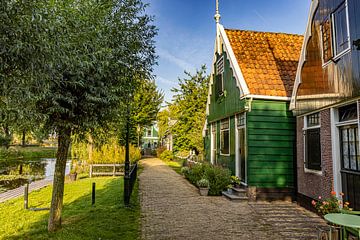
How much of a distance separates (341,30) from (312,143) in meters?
3.39

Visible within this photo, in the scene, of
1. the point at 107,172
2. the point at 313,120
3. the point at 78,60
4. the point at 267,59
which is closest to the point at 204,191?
the point at 313,120

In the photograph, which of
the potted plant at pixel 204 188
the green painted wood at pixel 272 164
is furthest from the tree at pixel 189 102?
the green painted wood at pixel 272 164

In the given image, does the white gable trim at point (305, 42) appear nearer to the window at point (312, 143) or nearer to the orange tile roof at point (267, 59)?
the orange tile roof at point (267, 59)

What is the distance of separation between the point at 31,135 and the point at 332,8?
799 cm

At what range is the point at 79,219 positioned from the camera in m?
6.79

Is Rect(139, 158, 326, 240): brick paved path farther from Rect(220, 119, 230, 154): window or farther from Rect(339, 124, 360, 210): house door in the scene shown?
Rect(220, 119, 230, 154): window

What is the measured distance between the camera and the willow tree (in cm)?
292

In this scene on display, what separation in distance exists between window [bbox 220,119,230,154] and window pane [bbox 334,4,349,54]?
20.5 feet

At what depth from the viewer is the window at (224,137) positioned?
11836 millimetres

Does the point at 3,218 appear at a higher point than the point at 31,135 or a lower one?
lower

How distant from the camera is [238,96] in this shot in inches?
397

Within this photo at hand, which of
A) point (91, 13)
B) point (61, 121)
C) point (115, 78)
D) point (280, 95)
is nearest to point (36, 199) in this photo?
point (61, 121)

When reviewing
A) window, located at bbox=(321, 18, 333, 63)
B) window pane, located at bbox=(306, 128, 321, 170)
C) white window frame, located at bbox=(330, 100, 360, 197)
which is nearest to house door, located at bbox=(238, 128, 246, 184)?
window pane, located at bbox=(306, 128, 321, 170)

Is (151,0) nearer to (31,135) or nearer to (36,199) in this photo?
(31,135)
